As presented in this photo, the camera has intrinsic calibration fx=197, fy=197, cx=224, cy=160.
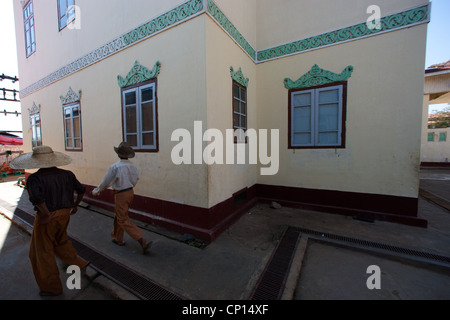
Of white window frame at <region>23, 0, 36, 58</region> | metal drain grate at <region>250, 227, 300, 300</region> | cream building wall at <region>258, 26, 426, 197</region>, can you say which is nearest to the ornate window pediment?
white window frame at <region>23, 0, 36, 58</region>

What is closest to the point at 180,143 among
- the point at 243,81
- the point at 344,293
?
the point at 243,81

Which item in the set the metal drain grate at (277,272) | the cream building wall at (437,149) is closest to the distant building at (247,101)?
the metal drain grate at (277,272)

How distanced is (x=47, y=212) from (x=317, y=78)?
5.54 metres

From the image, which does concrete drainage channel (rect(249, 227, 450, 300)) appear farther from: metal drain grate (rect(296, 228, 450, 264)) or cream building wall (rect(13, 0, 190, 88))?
cream building wall (rect(13, 0, 190, 88))

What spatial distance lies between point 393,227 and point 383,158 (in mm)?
1435

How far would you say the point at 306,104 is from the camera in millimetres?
4902

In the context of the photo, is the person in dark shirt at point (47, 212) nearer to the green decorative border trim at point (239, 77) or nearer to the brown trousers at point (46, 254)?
the brown trousers at point (46, 254)

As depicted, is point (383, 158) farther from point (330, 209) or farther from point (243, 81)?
point (243, 81)

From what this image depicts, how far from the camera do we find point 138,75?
426cm

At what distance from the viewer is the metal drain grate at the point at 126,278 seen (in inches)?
90.4

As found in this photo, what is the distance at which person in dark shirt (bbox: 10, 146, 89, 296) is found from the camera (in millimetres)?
2264

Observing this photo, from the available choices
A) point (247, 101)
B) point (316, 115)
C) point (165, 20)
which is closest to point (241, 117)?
point (247, 101)

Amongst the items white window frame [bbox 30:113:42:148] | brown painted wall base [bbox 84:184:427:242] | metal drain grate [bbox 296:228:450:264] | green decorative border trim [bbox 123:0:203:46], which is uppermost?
green decorative border trim [bbox 123:0:203:46]

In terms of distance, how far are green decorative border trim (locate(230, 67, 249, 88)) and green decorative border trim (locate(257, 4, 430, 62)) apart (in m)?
1.10
